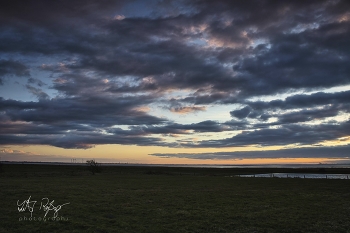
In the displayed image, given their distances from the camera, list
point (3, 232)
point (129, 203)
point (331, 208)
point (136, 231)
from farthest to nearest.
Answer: point (129, 203) → point (331, 208) → point (136, 231) → point (3, 232)

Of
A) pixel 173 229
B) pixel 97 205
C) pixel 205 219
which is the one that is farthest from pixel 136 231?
pixel 97 205

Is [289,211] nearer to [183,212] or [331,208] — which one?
[331,208]

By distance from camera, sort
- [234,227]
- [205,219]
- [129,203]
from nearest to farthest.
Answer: [234,227] → [205,219] → [129,203]

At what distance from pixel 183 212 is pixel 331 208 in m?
13.5

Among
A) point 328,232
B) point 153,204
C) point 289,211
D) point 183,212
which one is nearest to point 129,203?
point 153,204

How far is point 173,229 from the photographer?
615 inches

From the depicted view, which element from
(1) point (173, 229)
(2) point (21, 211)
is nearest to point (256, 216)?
(1) point (173, 229)

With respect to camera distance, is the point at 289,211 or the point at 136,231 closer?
the point at 136,231

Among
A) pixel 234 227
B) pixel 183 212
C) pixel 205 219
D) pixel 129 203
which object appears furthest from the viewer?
pixel 129 203

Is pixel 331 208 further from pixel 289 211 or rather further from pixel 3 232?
pixel 3 232

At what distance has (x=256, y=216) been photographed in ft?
64.0

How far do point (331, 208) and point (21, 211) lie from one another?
1012 inches

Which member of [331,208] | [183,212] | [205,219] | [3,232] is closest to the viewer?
[3,232]

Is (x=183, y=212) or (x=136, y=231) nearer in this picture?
(x=136, y=231)
